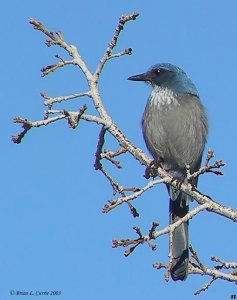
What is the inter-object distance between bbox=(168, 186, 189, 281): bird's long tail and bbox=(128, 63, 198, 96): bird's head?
1.28 metres

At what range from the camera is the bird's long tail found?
21.2 feet

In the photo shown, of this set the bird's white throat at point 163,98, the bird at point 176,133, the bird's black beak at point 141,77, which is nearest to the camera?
the bird at point 176,133

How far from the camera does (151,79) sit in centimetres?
830

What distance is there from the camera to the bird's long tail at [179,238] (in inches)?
254

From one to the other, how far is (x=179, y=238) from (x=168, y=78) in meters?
2.12

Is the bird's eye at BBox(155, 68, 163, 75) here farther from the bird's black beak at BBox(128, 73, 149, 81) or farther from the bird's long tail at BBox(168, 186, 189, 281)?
the bird's long tail at BBox(168, 186, 189, 281)

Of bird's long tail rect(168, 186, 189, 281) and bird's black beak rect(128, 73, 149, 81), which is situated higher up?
bird's black beak rect(128, 73, 149, 81)

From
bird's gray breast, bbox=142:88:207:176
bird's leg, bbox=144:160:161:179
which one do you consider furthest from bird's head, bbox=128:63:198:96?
bird's leg, bbox=144:160:161:179

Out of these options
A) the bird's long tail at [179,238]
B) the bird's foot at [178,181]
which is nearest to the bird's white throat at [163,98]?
the bird's long tail at [179,238]

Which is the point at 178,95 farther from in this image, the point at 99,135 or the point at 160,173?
the point at 99,135

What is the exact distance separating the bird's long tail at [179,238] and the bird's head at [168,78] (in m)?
1.28

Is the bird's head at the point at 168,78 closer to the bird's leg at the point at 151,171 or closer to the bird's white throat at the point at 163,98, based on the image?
the bird's white throat at the point at 163,98

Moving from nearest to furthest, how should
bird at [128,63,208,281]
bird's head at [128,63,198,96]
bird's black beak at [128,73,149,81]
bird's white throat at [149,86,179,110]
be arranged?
1. bird at [128,63,208,281]
2. bird's white throat at [149,86,179,110]
3. bird's head at [128,63,198,96]
4. bird's black beak at [128,73,149,81]

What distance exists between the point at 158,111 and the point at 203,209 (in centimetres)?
286
